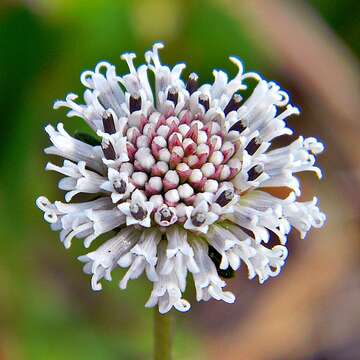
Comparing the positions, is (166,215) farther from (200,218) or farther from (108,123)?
(108,123)

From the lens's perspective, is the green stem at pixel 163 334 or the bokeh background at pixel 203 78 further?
the bokeh background at pixel 203 78

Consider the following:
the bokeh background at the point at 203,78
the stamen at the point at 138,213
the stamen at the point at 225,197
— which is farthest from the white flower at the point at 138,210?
the bokeh background at the point at 203,78

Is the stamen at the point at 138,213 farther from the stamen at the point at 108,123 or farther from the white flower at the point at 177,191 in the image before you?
the stamen at the point at 108,123

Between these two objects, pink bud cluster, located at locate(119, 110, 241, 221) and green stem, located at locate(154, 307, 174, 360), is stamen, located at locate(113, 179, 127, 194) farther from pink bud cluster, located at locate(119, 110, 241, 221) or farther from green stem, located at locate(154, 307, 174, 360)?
green stem, located at locate(154, 307, 174, 360)

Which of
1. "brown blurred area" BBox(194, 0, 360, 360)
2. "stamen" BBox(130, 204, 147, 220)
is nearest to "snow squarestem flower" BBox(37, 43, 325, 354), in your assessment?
"stamen" BBox(130, 204, 147, 220)

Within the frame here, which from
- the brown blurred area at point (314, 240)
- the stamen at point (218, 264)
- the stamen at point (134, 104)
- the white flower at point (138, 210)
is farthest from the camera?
the brown blurred area at point (314, 240)

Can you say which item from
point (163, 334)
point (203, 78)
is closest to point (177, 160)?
point (163, 334)
